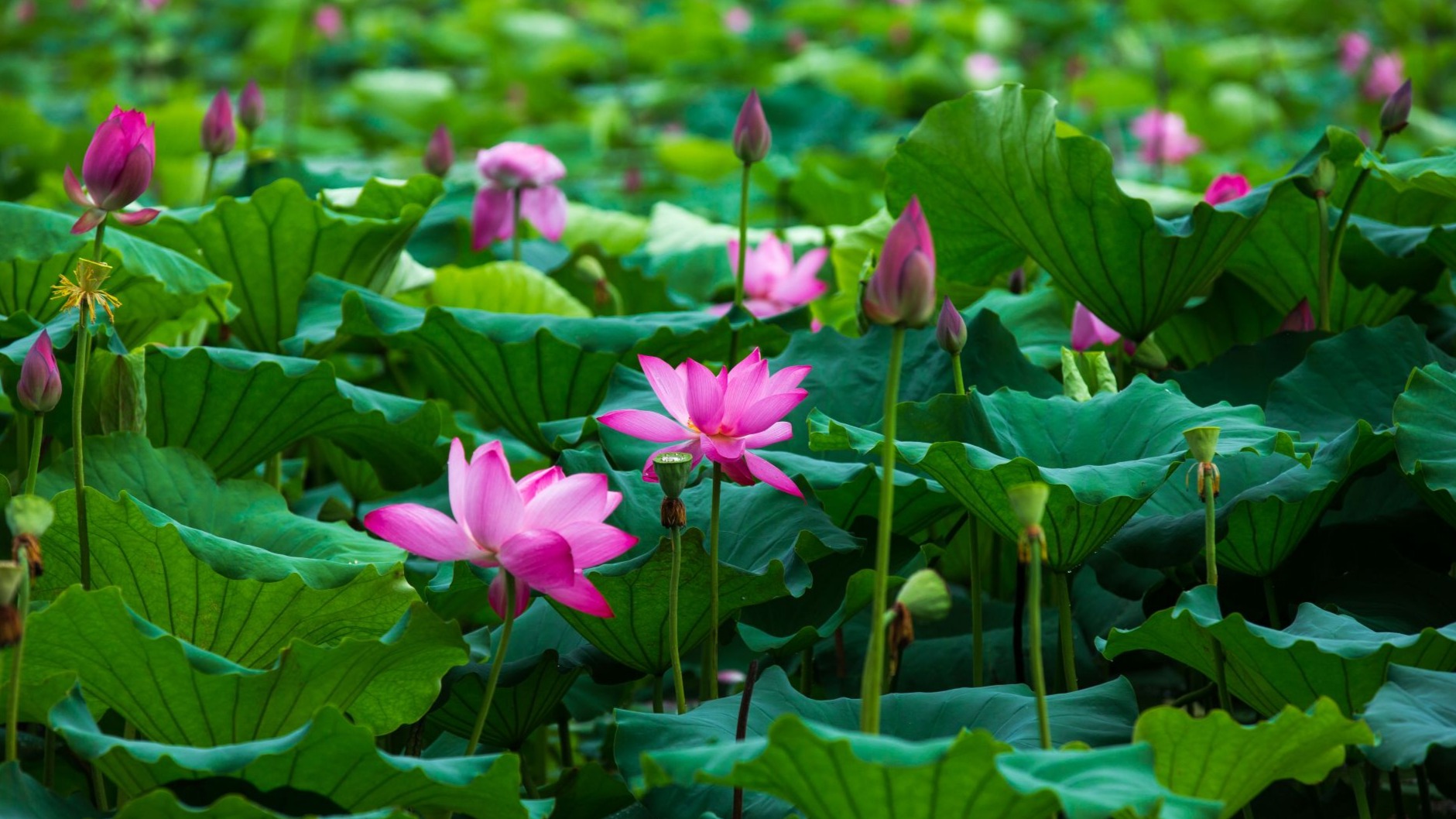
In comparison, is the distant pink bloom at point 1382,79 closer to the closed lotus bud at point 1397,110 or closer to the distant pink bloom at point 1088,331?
the closed lotus bud at point 1397,110

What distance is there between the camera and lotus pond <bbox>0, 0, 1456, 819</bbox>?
2.37ft

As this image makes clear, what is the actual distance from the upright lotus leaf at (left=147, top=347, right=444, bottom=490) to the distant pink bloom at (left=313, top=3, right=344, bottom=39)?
4027mm

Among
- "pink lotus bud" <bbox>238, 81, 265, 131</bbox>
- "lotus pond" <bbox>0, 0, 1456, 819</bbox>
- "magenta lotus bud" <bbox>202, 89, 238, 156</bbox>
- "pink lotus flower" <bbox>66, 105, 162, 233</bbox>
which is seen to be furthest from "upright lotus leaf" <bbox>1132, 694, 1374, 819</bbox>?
"pink lotus bud" <bbox>238, 81, 265, 131</bbox>

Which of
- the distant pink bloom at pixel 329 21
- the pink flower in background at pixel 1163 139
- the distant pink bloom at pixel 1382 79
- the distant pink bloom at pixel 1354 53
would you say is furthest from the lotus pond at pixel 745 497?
the distant pink bloom at pixel 329 21

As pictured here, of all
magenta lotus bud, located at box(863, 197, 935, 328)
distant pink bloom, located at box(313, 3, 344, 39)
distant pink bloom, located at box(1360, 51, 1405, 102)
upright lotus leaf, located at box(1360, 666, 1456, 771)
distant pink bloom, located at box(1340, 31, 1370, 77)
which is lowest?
upright lotus leaf, located at box(1360, 666, 1456, 771)

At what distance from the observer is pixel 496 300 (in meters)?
1.58

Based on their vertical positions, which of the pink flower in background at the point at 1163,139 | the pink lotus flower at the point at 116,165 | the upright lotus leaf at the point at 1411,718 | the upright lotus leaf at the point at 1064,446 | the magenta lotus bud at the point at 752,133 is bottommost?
the upright lotus leaf at the point at 1411,718

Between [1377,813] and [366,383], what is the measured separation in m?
1.25

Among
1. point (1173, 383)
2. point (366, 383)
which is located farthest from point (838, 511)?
point (366, 383)

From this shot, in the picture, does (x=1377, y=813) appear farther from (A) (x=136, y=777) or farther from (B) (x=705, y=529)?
(A) (x=136, y=777)

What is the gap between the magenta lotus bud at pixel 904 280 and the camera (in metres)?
0.66

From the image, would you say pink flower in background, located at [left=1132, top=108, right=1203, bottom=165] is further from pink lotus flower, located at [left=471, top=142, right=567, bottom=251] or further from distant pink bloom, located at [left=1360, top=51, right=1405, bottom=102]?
pink lotus flower, located at [left=471, top=142, right=567, bottom=251]

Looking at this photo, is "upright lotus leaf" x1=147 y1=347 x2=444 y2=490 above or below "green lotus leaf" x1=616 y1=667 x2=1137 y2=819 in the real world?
above

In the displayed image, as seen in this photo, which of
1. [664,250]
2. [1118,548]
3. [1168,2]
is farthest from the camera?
[1168,2]
